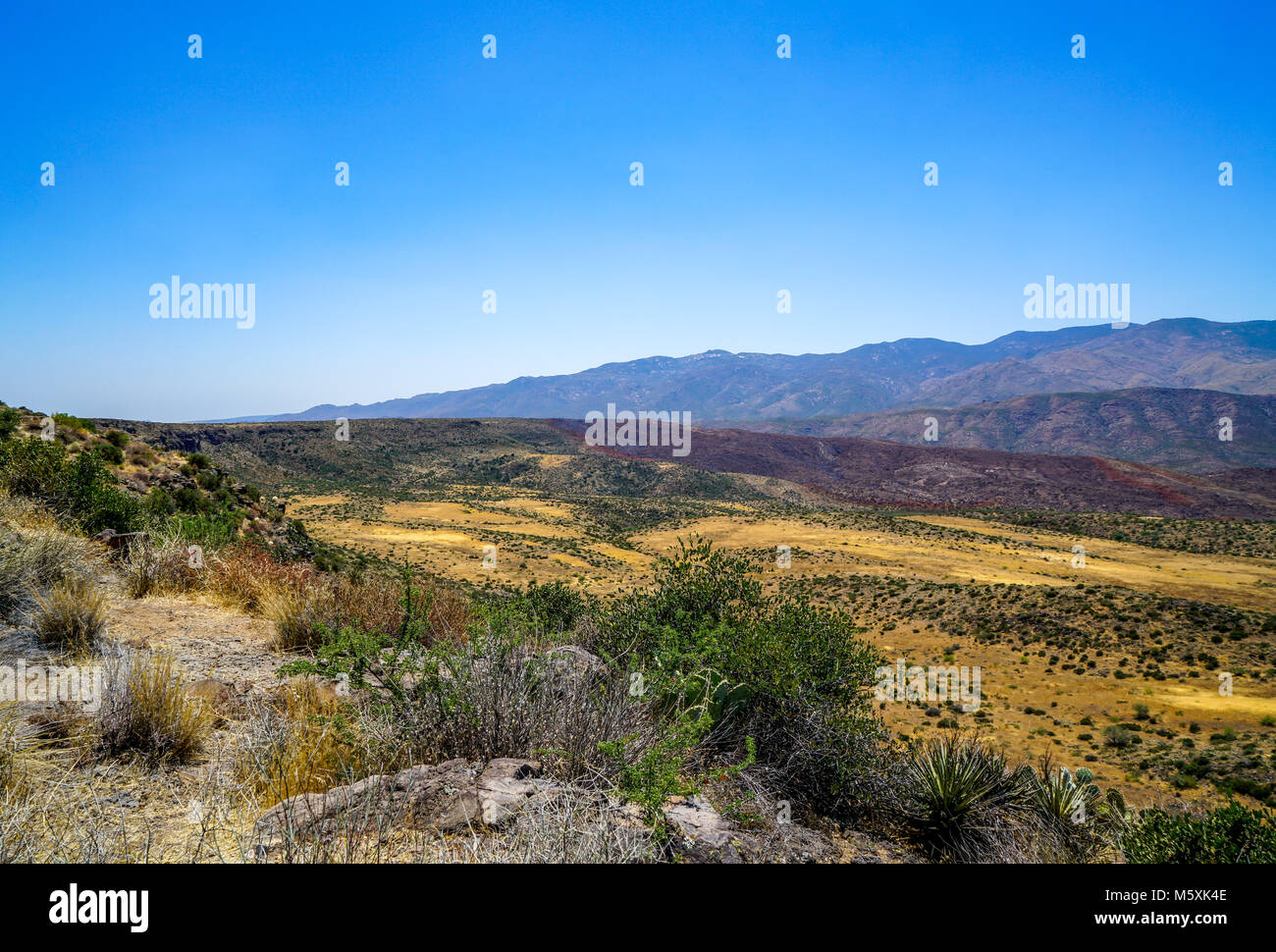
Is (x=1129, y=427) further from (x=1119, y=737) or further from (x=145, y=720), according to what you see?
(x=145, y=720)

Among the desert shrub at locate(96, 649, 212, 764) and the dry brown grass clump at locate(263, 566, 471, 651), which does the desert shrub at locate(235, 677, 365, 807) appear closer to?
the desert shrub at locate(96, 649, 212, 764)

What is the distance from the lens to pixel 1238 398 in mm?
160625

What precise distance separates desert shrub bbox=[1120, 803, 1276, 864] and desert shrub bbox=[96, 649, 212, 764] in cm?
707

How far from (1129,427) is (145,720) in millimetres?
210131

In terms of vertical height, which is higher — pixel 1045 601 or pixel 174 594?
pixel 174 594

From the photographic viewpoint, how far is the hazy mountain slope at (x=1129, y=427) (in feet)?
463

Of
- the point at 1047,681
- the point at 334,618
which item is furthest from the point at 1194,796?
the point at 334,618

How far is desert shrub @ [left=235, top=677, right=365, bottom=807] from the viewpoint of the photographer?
3314 mm

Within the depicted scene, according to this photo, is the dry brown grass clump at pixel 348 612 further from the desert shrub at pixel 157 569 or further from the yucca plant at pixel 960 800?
the yucca plant at pixel 960 800

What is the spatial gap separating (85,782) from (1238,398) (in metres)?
230

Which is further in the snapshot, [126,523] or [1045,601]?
[1045,601]

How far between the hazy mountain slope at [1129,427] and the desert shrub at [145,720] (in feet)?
559

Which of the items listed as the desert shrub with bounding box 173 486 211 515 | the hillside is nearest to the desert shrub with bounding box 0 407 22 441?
the desert shrub with bounding box 173 486 211 515
